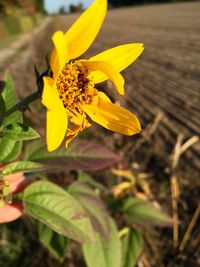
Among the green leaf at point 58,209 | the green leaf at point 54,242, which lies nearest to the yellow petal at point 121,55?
the green leaf at point 58,209

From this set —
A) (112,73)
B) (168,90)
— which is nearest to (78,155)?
(112,73)

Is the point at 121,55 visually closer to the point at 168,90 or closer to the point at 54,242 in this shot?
the point at 54,242

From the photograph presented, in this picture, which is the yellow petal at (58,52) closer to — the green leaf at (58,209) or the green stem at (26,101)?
the green stem at (26,101)


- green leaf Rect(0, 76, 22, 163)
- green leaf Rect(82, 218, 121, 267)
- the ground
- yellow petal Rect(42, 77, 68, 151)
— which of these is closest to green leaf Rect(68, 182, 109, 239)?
green leaf Rect(82, 218, 121, 267)

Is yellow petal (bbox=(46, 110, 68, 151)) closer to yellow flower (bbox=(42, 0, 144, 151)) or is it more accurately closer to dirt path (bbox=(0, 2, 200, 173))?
yellow flower (bbox=(42, 0, 144, 151))

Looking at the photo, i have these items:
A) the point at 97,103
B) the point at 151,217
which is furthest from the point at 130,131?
the point at 151,217

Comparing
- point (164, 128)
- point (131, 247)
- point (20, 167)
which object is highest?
point (20, 167)

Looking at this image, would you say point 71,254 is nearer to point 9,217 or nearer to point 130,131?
point 9,217
